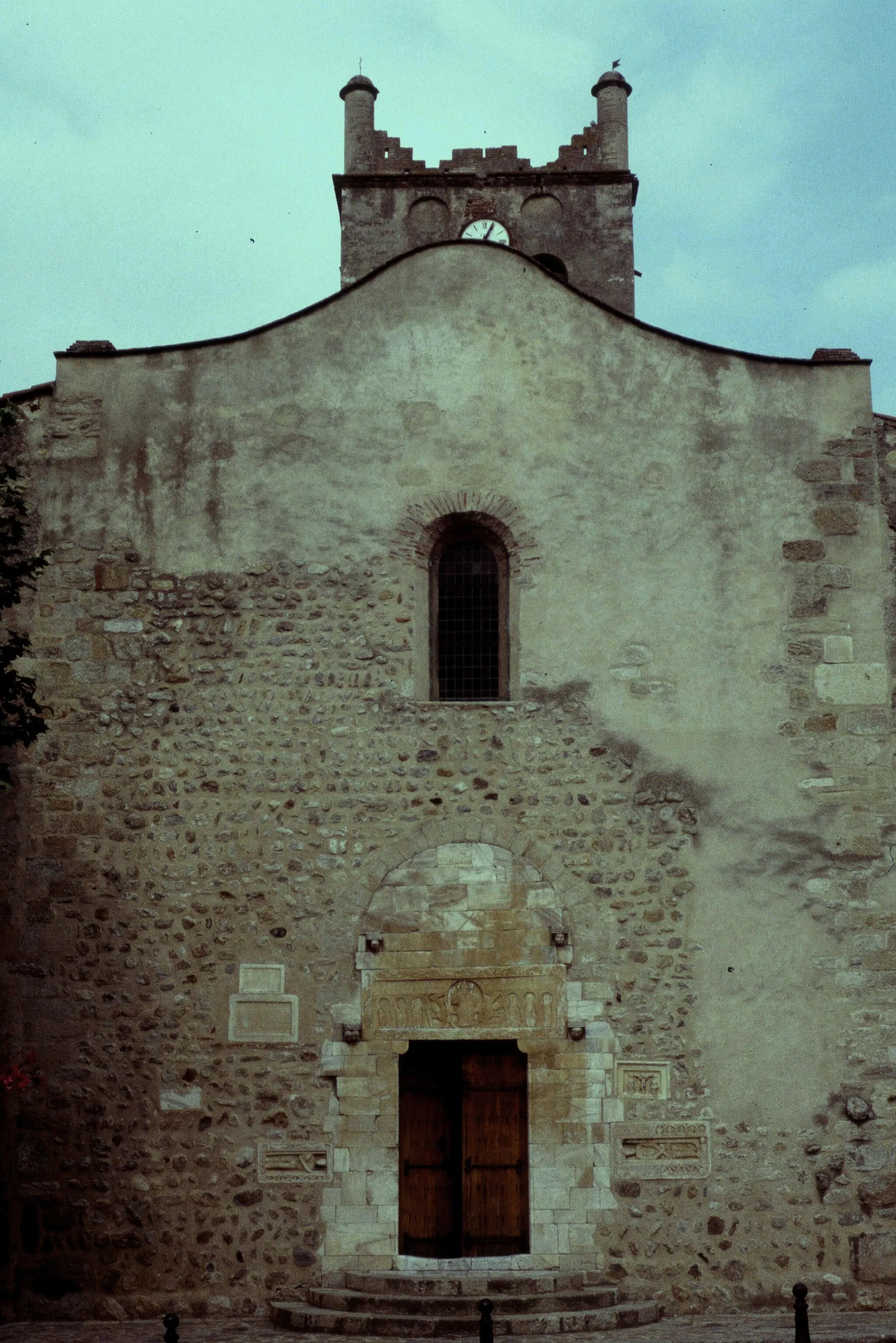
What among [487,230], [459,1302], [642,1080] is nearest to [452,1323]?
[459,1302]

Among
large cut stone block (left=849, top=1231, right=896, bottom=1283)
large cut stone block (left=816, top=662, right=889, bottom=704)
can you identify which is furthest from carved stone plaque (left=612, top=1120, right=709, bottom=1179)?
large cut stone block (left=816, top=662, right=889, bottom=704)

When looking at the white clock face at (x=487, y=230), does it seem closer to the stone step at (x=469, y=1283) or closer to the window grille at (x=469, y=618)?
the window grille at (x=469, y=618)

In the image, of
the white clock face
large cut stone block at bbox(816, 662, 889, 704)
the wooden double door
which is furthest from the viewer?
the white clock face

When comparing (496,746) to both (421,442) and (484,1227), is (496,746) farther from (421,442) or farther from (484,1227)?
(484,1227)

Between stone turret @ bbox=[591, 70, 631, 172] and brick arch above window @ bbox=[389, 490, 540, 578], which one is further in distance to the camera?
stone turret @ bbox=[591, 70, 631, 172]

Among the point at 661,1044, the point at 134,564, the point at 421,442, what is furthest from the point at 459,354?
the point at 661,1044

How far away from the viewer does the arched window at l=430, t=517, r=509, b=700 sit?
41.8ft

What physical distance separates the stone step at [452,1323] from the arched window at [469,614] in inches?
174

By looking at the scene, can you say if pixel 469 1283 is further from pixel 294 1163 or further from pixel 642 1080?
pixel 642 1080

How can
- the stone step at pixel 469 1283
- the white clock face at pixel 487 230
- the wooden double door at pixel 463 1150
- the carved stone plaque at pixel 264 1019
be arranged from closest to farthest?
the stone step at pixel 469 1283
the wooden double door at pixel 463 1150
the carved stone plaque at pixel 264 1019
the white clock face at pixel 487 230

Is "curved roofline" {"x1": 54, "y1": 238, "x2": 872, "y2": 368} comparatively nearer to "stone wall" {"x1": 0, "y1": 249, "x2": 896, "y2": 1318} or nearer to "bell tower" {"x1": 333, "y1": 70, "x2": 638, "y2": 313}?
"stone wall" {"x1": 0, "y1": 249, "x2": 896, "y2": 1318}

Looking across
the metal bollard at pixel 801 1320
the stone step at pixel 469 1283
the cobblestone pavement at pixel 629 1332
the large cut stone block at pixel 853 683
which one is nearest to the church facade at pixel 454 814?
the large cut stone block at pixel 853 683

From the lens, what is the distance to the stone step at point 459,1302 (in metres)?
10.6

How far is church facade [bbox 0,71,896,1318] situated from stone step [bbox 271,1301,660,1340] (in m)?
0.55
